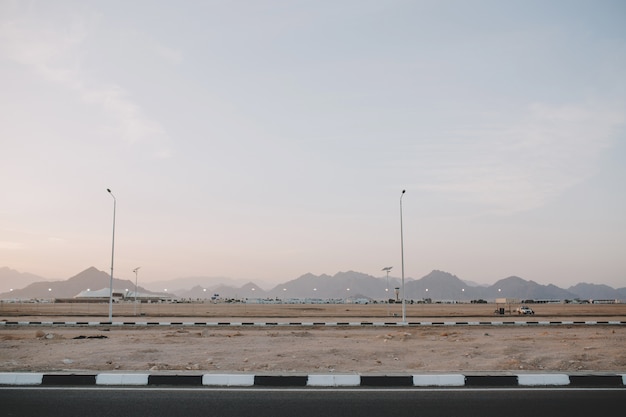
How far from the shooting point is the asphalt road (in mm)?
7324

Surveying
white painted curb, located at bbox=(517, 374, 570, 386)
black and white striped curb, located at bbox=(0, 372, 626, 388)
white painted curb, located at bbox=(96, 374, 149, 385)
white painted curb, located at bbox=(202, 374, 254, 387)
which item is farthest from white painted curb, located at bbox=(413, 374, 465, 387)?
white painted curb, located at bbox=(96, 374, 149, 385)

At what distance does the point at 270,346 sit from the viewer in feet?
68.7

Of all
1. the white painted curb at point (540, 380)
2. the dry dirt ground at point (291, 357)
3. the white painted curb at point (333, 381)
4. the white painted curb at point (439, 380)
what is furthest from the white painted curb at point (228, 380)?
the white painted curb at point (540, 380)

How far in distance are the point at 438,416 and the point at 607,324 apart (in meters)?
36.5

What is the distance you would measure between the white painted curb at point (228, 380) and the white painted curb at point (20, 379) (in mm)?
3087

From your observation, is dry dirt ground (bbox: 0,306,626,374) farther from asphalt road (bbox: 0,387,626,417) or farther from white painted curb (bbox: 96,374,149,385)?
asphalt road (bbox: 0,387,626,417)

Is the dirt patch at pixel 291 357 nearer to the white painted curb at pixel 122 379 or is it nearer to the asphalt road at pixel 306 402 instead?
the white painted curb at pixel 122 379

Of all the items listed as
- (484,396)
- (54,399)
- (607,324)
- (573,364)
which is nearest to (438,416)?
(484,396)

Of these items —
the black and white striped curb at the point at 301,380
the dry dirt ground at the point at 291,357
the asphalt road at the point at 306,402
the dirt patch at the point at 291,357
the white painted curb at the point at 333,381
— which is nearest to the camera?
the asphalt road at the point at 306,402

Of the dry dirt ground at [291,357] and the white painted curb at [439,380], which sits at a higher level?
the white painted curb at [439,380]

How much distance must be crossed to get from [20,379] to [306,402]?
5.76m

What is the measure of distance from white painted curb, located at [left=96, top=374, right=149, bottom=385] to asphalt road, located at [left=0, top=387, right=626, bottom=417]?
0.58 m

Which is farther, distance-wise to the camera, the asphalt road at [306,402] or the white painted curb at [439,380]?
the white painted curb at [439,380]

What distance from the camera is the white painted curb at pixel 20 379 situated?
10.1m
